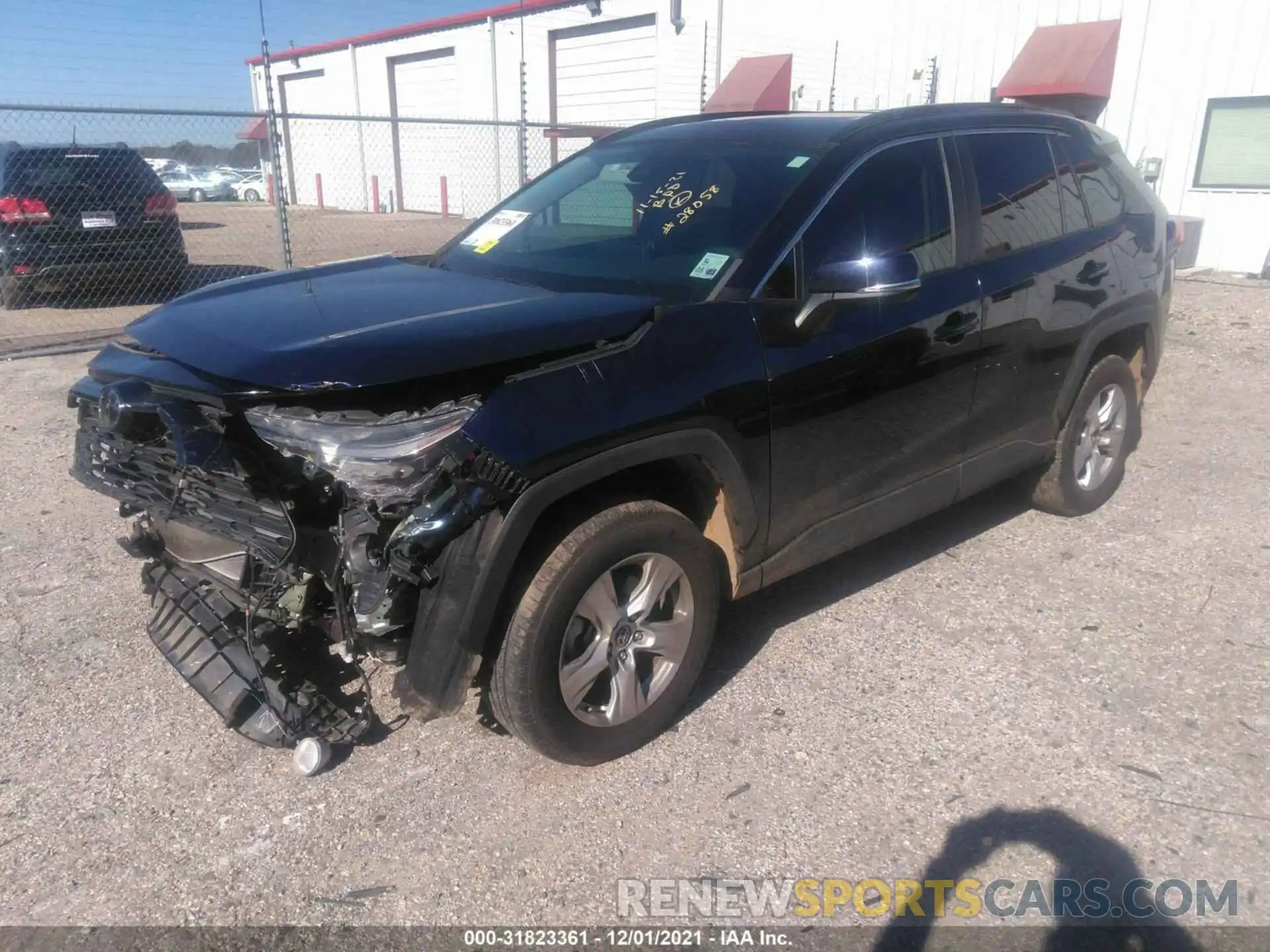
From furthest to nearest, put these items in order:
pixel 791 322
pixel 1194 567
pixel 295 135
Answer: pixel 295 135 → pixel 1194 567 → pixel 791 322

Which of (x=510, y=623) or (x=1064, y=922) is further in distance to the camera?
(x=510, y=623)

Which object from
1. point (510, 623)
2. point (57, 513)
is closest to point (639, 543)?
point (510, 623)

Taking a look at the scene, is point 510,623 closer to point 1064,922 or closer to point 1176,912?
point 1064,922

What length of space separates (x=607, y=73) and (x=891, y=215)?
61.6 feet

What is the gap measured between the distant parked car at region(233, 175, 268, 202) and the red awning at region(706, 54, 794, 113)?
24.2 meters

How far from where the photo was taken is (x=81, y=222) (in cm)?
955

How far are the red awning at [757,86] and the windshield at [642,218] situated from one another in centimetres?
1365

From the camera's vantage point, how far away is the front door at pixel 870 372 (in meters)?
3.03

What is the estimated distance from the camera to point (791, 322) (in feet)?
9.78

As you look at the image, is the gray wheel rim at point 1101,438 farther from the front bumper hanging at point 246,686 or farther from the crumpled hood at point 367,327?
the front bumper hanging at point 246,686

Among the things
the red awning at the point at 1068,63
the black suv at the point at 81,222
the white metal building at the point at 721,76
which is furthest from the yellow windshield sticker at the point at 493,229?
the red awning at the point at 1068,63

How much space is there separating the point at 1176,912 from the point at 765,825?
1040 millimetres

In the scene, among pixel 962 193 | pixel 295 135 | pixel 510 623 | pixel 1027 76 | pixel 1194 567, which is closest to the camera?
pixel 510 623

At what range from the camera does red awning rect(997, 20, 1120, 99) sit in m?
13.3
